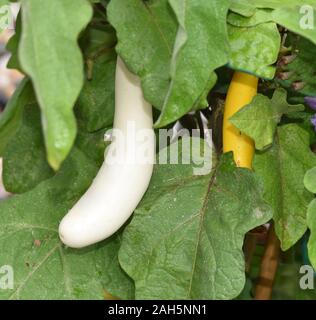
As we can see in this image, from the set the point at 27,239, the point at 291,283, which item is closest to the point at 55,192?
the point at 27,239

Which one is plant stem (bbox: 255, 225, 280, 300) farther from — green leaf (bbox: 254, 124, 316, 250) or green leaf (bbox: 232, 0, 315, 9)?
green leaf (bbox: 232, 0, 315, 9)

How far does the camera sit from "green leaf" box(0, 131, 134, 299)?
1.99ft

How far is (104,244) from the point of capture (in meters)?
0.62

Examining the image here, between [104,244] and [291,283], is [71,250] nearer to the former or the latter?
[104,244]

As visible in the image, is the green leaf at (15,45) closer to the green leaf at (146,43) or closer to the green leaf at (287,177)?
the green leaf at (146,43)

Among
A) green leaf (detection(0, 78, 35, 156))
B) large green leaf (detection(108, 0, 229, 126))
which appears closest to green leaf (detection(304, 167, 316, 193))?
large green leaf (detection(108, 0, 229, 126))

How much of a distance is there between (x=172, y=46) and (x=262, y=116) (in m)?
0.12

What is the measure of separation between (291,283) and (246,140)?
1.33ft

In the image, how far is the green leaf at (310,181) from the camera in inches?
21.9

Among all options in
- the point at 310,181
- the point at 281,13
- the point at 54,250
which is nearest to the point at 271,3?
the point at 281,13

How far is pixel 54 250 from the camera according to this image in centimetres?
62
